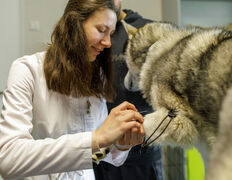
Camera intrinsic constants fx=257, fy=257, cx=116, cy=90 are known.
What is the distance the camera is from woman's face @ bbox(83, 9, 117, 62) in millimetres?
902

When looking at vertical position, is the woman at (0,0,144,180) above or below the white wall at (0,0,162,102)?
below

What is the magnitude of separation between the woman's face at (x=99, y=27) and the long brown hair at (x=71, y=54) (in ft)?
0.05

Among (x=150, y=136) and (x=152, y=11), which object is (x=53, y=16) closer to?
(x=152, y=11)

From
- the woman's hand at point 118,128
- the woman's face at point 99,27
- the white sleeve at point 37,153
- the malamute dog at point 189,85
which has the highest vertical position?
the woman's face at point 99,27

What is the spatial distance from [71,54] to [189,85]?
51 cm

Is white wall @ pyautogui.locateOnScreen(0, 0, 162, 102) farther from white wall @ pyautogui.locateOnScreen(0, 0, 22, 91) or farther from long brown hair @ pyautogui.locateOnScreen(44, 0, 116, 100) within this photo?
long brown hair @ pyautogui.locateOnScreen(44, 0, 116, 100)

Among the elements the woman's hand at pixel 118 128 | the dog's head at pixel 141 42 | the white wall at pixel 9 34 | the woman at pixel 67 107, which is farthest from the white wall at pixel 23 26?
the woman's hand at pixel 118 128

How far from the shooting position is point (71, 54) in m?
0.95

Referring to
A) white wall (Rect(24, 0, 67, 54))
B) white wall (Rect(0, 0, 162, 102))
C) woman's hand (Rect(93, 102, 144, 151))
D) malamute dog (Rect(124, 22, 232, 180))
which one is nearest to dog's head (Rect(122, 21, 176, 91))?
malamute dog (Rect(124, 22, 232, 180))

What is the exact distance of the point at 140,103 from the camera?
3.70 feet

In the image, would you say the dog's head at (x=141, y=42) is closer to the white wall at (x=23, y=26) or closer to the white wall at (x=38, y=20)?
the white wall at (x=23, y=26)

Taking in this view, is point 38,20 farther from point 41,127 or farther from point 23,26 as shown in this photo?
point 41,127

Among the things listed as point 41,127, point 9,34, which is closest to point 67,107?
point 41,127

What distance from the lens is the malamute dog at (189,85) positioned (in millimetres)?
505
